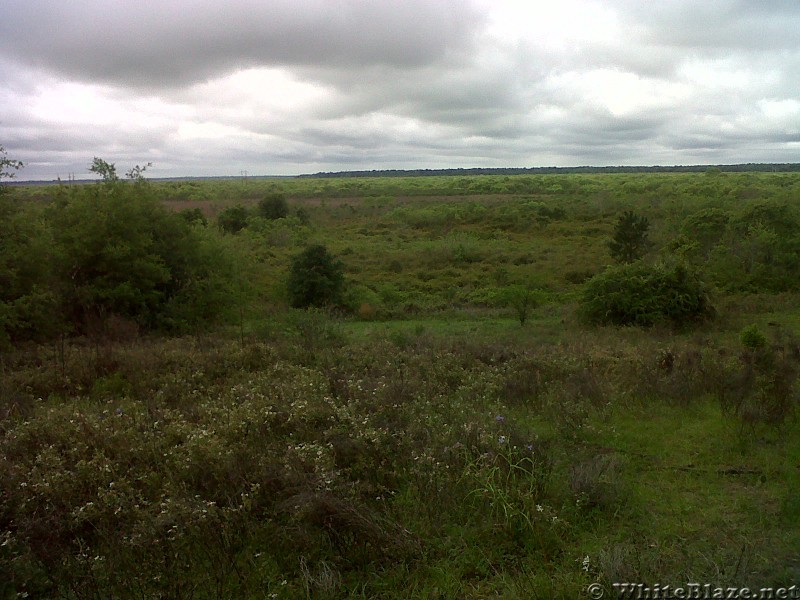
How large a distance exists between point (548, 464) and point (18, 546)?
4.13 meters

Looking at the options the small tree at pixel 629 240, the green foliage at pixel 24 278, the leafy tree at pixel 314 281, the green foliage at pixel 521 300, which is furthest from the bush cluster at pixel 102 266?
the small tree at pixel 629 240

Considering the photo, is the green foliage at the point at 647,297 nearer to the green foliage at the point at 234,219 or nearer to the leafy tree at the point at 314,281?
the leafy tree at the point at 314,281

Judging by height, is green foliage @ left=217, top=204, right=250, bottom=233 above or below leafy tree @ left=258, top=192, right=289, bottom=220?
below

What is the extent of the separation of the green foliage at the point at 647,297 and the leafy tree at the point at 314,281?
8863mm

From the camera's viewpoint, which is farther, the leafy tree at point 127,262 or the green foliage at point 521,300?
the green foliage at point 521,300

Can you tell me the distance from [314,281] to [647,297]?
11.0 meters

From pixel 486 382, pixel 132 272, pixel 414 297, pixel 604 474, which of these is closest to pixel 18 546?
pixel 604 474

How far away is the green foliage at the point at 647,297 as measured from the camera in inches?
688

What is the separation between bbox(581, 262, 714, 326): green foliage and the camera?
688 inches
